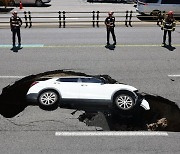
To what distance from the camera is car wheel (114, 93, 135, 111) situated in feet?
27.4

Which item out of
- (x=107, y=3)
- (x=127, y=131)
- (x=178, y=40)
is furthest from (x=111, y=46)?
(x=107, y=3)

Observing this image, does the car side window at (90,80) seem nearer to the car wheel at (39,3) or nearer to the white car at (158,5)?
the white car at (158,5)

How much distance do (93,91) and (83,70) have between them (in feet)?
11.2

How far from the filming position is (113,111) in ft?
27.2

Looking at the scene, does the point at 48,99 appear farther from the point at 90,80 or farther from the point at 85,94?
the point at 90,80

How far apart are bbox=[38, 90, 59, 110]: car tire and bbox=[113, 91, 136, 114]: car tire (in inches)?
70.8

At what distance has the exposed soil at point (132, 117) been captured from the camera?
25.2 ft

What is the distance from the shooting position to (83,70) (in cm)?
1193

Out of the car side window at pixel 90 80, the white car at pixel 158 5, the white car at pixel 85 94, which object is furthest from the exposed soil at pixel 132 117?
the white car at pixel 158 5

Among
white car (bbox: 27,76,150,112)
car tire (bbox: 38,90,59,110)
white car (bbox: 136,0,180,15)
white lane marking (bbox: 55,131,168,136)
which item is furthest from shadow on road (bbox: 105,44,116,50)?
white car (bbox: 136,0,180,15)

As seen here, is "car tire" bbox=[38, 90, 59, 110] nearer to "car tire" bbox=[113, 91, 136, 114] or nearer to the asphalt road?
the asphalt road

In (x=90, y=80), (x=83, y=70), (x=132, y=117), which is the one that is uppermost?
(x=90, y=80)

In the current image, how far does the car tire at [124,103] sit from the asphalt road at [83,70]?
107cm

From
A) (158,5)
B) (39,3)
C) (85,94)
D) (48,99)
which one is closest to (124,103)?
(85,94)
